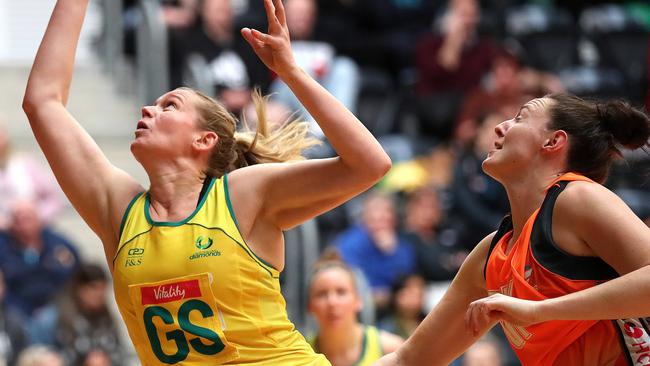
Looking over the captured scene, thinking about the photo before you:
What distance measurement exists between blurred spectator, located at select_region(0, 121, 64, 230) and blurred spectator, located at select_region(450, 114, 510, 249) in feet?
9.77

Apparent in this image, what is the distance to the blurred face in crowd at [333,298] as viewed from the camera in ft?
19.8

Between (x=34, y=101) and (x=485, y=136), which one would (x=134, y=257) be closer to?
(x=34, y=101)

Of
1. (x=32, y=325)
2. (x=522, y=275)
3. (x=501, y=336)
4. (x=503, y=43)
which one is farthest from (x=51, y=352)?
(x=503, y=43)

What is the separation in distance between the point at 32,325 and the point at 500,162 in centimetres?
461

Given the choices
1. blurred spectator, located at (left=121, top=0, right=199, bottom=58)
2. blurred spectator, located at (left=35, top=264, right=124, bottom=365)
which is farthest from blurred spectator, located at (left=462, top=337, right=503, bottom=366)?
blurred spectator, located at (left=121, top=0, right=199, bottom=58)

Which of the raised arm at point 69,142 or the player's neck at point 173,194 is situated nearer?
the player's neck at point 173,194

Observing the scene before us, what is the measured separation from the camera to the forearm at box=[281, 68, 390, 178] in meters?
3.61

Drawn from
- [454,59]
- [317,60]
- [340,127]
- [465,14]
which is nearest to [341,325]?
[340,127]

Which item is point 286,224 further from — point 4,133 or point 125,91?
point 125,91

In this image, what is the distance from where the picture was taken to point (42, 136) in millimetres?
3953

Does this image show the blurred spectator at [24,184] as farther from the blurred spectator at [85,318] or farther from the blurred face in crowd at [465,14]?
the blurred face in crowd at [465,14]

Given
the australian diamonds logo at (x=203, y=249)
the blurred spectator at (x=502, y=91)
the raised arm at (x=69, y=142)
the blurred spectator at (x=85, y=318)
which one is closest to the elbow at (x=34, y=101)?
the raised arm at (x=69, y=142)

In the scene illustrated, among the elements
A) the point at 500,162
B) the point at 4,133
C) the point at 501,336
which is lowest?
the point at 501,336

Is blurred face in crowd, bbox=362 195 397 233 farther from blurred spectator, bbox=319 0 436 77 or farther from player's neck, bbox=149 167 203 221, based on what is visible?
player's neck, bbox=149 167 203 221
